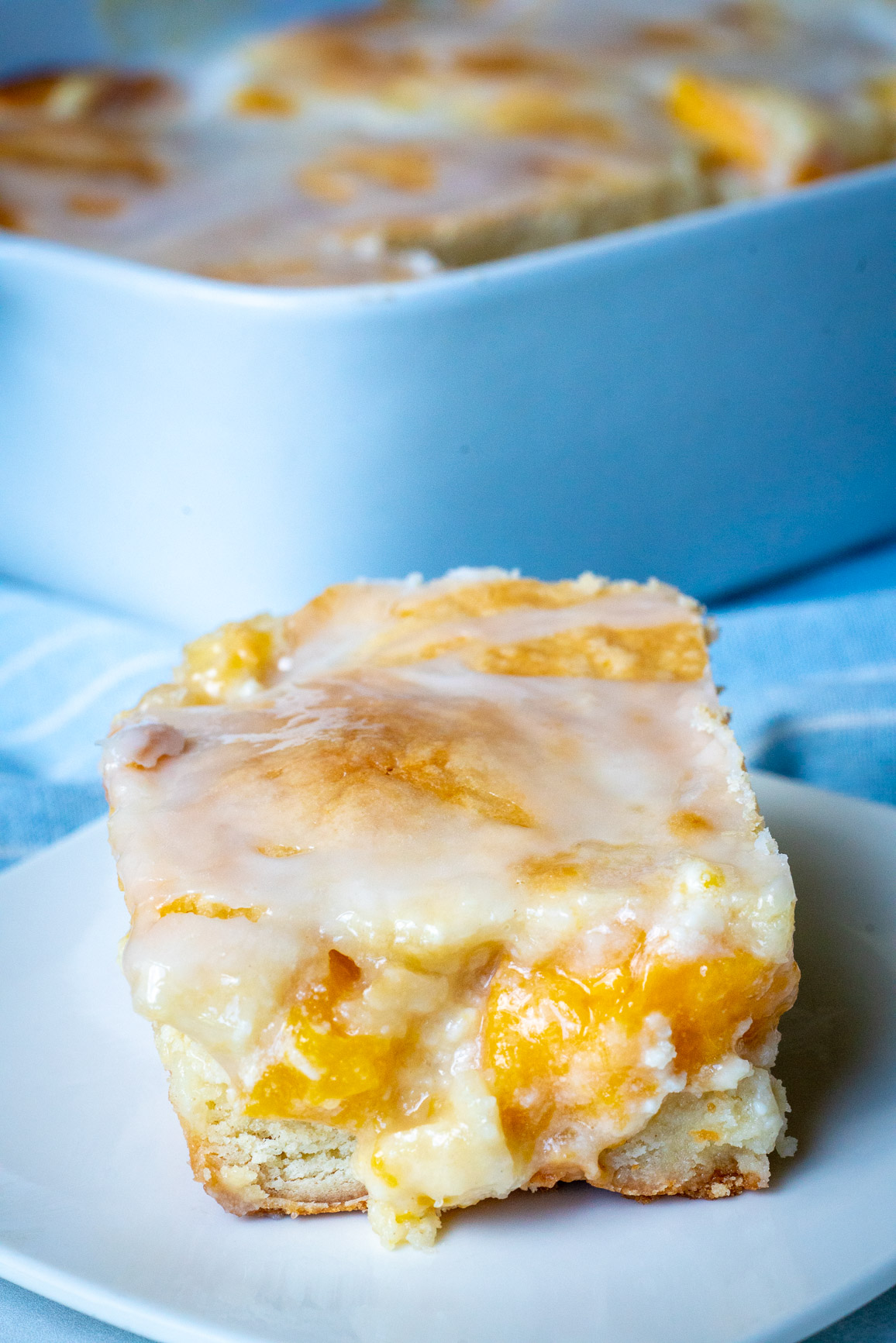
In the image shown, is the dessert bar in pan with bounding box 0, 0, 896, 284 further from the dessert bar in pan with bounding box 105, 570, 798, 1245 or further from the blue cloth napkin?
the dessert bar in pan with bounding box 105, 570, 798, 1245

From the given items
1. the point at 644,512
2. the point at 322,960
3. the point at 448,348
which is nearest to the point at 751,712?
the point at 644,512

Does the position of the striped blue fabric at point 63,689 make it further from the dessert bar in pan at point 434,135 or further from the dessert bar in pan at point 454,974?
the dessert bar in pan at point 454,974

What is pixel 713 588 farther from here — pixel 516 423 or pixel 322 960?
pixel 322 960

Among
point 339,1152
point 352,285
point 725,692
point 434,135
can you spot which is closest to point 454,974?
point 339,1152

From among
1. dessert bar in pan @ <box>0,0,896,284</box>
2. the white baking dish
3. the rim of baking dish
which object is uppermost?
dessert bar in pan @ <box>0,0,896,284</box>

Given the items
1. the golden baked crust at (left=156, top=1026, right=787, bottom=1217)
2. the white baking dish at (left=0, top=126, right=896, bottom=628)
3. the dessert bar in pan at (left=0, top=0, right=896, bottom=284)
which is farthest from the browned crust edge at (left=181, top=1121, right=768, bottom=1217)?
the dessert bar in pan at (left=0, top=0, right=896, bottom=284)

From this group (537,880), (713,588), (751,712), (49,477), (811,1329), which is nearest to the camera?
(811,1329)
